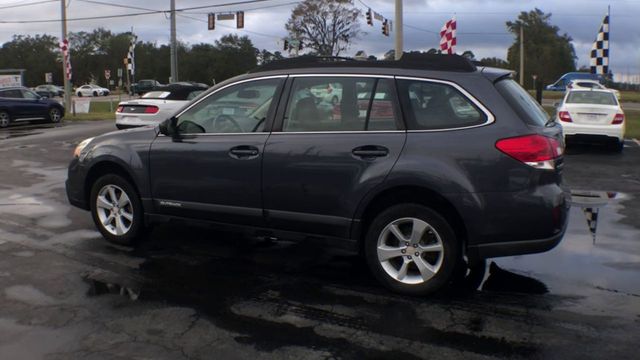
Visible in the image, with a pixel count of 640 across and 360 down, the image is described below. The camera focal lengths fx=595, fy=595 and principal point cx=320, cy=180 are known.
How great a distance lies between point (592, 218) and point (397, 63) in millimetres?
3802

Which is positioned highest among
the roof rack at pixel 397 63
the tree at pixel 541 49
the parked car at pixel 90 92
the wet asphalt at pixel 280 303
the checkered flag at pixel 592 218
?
the tree at pixel 541 49

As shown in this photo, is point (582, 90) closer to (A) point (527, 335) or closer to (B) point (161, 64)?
(A) point (527, 335)

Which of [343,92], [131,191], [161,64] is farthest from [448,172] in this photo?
[161,64]

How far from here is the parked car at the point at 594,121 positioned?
44.7 feet

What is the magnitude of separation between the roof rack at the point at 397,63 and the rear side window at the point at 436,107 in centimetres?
19

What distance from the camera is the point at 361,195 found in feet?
15.1

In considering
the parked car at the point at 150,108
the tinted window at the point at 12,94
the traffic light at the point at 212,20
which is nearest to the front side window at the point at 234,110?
the parked car at the point at 150,108

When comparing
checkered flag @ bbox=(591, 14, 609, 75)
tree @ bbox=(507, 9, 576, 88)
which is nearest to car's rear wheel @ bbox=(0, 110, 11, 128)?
checkered flag @ bbox=(591, 14, 609, 75)

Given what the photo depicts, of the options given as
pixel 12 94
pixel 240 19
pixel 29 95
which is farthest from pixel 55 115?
pixel 240 19

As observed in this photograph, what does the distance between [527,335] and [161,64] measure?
113695 mm

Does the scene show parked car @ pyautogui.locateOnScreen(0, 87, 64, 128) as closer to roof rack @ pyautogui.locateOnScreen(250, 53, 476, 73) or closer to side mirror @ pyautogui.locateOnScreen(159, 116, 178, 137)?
side mirror @ pyautogui.locateOnScreen(159, 116, 178, 137)

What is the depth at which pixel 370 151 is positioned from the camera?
4582 millimetres

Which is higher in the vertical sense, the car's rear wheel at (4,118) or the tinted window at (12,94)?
the tinted window at (12,94)

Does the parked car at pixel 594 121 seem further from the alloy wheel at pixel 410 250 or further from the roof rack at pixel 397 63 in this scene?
the alloy wheel at pixel 410 250
